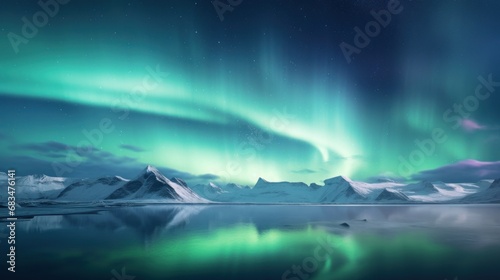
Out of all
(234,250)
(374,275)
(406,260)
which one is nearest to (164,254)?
(234,250)

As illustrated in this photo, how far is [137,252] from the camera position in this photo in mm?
37375

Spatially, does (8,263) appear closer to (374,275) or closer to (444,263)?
(374,275)

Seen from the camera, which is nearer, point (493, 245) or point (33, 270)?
point (33, 270)

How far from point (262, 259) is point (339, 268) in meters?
8.38

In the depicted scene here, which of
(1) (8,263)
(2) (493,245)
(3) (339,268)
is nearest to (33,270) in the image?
(1) (8,263)

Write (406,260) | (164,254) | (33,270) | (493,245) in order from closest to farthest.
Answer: (33,270) < (406,260) < (164,254) < (493,245)

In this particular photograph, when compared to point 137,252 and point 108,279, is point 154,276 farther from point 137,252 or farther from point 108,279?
point 137,252

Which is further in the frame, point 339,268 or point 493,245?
point 493,245

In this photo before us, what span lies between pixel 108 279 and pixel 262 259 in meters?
15.4

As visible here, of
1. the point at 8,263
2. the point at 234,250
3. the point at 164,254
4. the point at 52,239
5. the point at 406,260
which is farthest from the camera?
the point at 52,239

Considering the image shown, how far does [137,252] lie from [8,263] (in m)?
12.0

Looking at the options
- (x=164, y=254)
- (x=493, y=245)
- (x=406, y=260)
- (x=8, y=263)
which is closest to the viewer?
(x=8, y=263)

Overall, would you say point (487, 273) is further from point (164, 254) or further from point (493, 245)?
point (164, 254)

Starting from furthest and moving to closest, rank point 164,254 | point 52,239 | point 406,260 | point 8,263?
1. point 52,239
2. point 164,254
3. point 406,260
4. point 8,263
